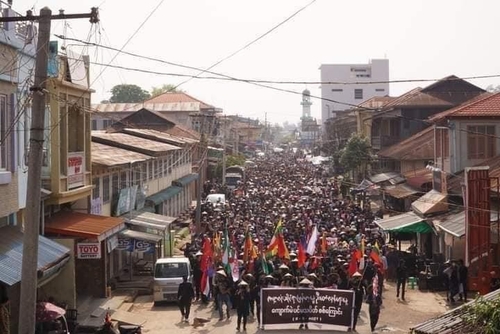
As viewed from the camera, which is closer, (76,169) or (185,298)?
(185,298)

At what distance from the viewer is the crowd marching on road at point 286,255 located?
19.4m

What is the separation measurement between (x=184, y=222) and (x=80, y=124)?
20.4 m

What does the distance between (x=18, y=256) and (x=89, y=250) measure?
5310mm

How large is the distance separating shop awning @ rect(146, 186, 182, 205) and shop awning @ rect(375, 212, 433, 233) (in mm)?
11223

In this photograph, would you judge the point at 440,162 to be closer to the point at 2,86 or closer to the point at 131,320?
the point at 131,320

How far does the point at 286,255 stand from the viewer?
79.5 feet

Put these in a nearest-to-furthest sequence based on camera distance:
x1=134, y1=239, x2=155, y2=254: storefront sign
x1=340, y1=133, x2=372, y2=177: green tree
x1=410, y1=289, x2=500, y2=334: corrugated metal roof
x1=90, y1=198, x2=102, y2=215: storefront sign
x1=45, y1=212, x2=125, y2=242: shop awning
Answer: x1=410, y1=289, x2=500, y2=334: corrugated metal roof < x1=45, y1=212, x2=125, y2=242: shop awning < x1=90, y1=198, x2=102, y2=215: storefront sign < x1=134, y1=239, x2=155, y2=254: storefront sign < x1=340, y1=133, x2=372, y2=177: green tree

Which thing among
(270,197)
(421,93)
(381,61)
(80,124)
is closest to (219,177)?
(270,197)

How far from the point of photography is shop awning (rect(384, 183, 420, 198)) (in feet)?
112

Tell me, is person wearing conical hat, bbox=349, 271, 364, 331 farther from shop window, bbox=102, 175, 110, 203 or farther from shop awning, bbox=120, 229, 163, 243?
shop window, bbox=102, 175, 110, 203

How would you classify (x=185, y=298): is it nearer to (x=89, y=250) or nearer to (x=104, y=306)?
(x=104, y=306)

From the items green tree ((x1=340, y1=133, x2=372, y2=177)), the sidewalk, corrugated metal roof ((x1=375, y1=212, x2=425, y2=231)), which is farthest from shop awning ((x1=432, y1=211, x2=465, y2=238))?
green tree ((x1=340, y1=133, x2=372, y2=177))

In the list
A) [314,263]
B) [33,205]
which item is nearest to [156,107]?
[314,263]

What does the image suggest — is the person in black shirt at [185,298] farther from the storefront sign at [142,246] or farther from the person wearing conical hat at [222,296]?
the storefront sign at [142,246]
